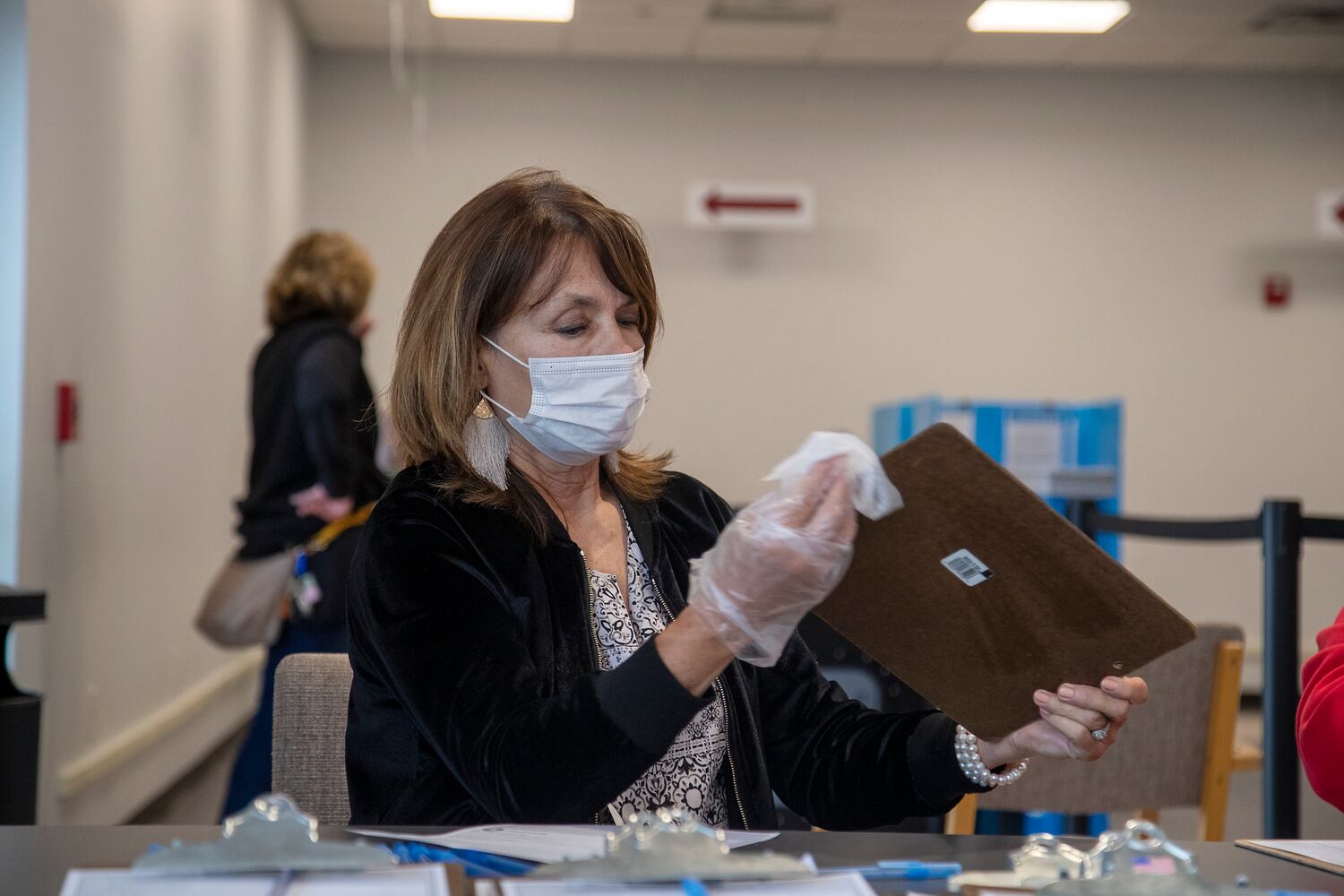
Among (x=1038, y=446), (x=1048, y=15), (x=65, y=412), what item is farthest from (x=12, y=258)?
(x=1048, y=15)

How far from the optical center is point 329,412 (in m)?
3.53

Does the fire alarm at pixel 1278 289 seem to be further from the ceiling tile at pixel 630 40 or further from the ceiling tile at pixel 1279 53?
the ceiling tile at pixel 630 40

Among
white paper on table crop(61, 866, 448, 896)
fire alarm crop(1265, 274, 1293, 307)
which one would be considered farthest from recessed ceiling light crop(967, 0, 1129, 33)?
white paper on table crop(61, 866, 448, 896)

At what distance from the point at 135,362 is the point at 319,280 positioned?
0.53 metres

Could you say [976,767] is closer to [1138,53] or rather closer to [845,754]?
[845,754]

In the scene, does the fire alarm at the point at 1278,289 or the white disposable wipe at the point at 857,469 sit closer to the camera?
the white disposable wipe at the point at 857,469

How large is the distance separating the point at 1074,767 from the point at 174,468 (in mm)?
2905

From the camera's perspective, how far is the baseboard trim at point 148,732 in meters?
3.17

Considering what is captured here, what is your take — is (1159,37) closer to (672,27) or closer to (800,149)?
(800,149)

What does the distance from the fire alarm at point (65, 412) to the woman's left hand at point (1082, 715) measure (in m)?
2.36

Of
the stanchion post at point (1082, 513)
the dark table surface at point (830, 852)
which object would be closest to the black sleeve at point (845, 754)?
the dark table surface at point (830, 852)

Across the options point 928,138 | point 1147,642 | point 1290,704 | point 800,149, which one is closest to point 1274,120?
point 928,138

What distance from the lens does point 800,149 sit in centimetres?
704

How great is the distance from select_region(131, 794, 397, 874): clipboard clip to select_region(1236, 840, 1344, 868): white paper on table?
0.69 metres
